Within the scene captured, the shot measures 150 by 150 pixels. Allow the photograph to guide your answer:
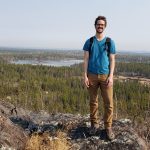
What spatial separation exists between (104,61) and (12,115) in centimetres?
356

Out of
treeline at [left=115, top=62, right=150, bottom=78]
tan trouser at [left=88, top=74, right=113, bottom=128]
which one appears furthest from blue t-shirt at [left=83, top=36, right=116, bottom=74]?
treeline at [left=115, top=62, right=150, bottom=78]

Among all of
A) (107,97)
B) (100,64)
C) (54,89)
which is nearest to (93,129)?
(107,97)

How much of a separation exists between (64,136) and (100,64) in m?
1.80

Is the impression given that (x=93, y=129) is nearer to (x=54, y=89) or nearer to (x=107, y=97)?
(x=107, y=97)

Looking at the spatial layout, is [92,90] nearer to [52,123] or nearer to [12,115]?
[52,123]

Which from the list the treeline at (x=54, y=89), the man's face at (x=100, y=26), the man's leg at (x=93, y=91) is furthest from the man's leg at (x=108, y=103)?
the treeline at (x=54, y=89)

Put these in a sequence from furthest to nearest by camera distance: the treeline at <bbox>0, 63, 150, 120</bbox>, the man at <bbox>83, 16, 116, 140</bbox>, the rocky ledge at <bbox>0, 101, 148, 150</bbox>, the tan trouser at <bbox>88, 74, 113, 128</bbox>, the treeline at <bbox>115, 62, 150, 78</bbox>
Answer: the treeline at <bbox>115, 62, 150, 78</bbox>, the treeline at <bbox>0, 63, 150, 120</bbox>, the tan trouser at <bbox>88, 74, 113, 128</bbox>, the man at <bbox>83, 16, 116, 140</bbox>, the rocky ledge at <bbox>0, 101, 148, 150</bbox>

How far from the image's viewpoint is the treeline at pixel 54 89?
4839cm

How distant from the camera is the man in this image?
250 inches

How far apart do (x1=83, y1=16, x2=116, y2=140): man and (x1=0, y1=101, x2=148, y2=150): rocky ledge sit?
419 millimetres

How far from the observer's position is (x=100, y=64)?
6.44 m

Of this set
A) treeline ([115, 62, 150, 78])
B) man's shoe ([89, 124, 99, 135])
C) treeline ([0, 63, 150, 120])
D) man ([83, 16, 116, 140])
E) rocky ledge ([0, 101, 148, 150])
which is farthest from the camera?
treeline ([115, 62, 150, 78])

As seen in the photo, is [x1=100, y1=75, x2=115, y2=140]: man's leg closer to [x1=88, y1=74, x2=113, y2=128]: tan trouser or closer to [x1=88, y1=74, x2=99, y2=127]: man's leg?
[x1=88, y1=74, x2=113, y2=128]: tan trouser

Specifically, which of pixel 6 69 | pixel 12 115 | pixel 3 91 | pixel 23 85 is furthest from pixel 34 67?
pixel 12 115
